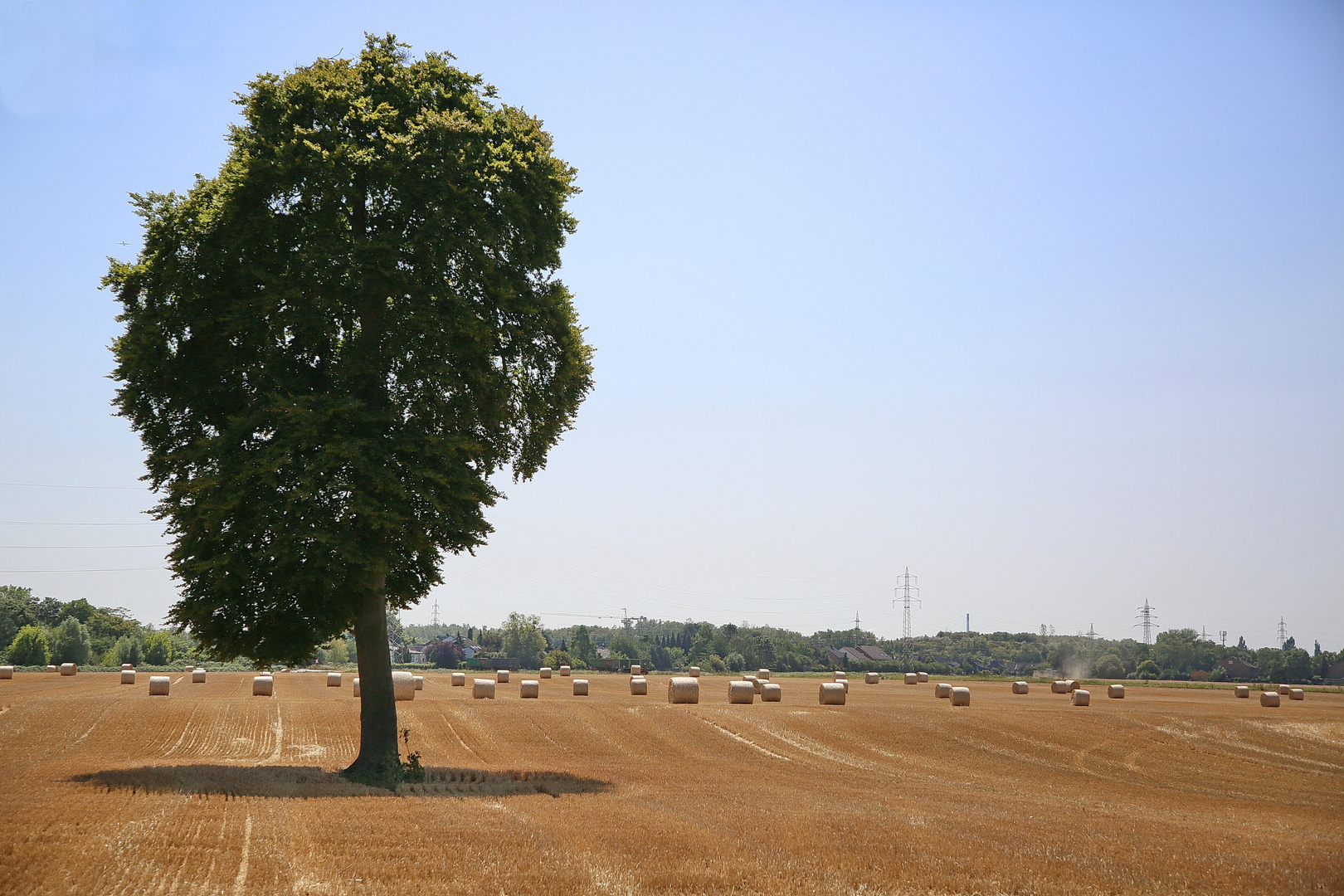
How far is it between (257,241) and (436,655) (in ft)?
570

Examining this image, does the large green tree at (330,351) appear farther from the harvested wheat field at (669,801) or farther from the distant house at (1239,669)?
the distant house at (1239,669)

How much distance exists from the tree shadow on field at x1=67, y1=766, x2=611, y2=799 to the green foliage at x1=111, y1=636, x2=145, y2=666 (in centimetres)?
9908

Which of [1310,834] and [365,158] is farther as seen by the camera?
[365,158]

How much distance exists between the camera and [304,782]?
1994cm

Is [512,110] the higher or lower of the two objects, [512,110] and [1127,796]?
the higher

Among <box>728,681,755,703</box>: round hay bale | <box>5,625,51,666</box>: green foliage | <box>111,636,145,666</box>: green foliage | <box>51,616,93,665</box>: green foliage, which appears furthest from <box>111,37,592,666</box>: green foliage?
<box>51,616,93,665</box>: green foliage

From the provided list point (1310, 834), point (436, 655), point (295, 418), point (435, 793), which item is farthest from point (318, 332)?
point (436, 655)

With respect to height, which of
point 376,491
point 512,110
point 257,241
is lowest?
point 376,491

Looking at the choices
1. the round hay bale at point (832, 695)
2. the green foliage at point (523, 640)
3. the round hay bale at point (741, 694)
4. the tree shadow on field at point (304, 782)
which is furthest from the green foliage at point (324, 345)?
the green foliage at point (523, 640)

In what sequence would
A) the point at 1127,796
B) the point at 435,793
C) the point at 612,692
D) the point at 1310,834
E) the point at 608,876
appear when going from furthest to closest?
the point at 612,692
the point at 1127,796
the point at 435,793
the point at 1310,834
the point at 608,876

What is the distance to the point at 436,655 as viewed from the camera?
185500mm

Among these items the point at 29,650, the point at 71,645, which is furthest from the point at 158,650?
the point at 29,650

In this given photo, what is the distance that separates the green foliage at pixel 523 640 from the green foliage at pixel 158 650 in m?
62.0

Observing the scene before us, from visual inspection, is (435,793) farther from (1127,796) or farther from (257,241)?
(1127,796)
